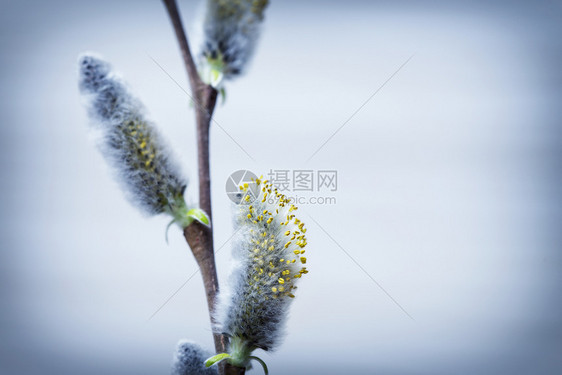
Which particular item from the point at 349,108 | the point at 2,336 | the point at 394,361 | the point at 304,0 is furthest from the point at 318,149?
the point at 2,336

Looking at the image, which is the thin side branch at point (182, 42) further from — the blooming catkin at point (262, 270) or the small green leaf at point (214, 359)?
the small green leaf at point (214, 359)

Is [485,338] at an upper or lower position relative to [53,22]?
lower

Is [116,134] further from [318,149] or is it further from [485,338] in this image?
[485,338]

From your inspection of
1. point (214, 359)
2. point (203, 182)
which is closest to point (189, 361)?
point (214, 359)

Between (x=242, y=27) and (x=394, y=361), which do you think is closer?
(x=242, y=27)

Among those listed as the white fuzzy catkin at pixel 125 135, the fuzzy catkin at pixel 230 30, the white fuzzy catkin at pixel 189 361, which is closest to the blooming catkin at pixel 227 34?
the fuzzy catkin at pixel 230 30
